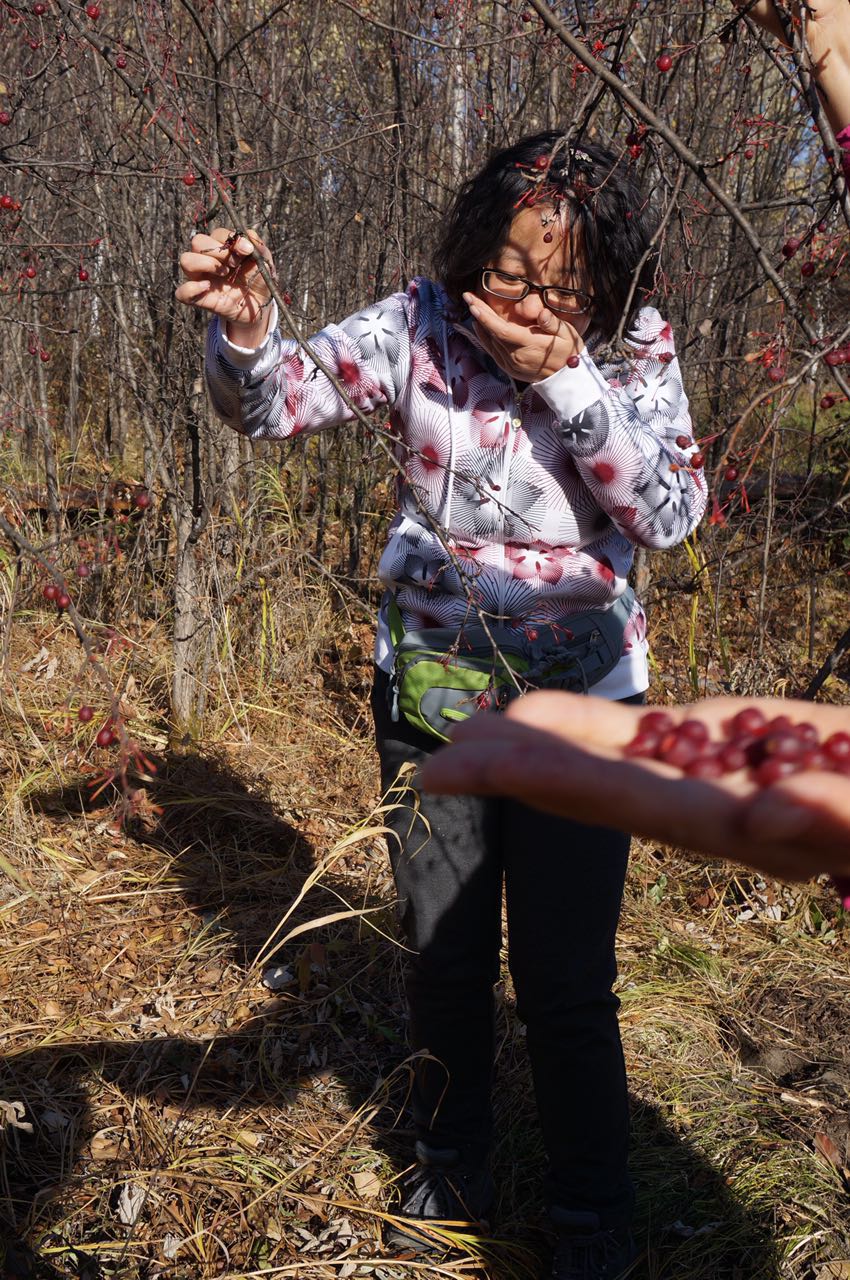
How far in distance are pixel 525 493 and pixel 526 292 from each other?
343 millimetres

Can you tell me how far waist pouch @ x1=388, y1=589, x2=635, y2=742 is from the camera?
1873 millimetres

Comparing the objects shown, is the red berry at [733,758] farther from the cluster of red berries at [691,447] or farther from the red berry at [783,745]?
the cluster of red berries at [691,447]

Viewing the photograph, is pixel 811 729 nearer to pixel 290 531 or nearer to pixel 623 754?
pixel 623 754

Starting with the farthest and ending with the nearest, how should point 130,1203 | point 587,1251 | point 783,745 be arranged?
1. point 130,1203
2. point 587,1251
3. point 783,745

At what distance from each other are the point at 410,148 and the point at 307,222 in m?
0.59

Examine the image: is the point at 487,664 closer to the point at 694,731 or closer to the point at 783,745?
the point at 694,731

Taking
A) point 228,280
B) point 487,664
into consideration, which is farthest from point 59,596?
point 487,664

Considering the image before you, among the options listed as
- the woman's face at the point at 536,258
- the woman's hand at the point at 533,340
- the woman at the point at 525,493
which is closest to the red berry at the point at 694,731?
the woman at the point at 525,493

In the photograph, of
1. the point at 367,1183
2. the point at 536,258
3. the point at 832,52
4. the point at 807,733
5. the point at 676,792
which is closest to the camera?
the point at 676,792

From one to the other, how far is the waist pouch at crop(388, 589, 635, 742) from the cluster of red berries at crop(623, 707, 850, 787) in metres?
0.54

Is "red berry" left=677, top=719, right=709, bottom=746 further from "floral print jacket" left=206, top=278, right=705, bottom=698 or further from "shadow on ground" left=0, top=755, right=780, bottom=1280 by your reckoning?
"shadow on ground" left=0, top=755, right=780, bottom=1280

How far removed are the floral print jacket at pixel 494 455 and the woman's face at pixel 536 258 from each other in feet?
0.43

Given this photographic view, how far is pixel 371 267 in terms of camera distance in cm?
495

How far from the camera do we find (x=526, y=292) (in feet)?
5.91
